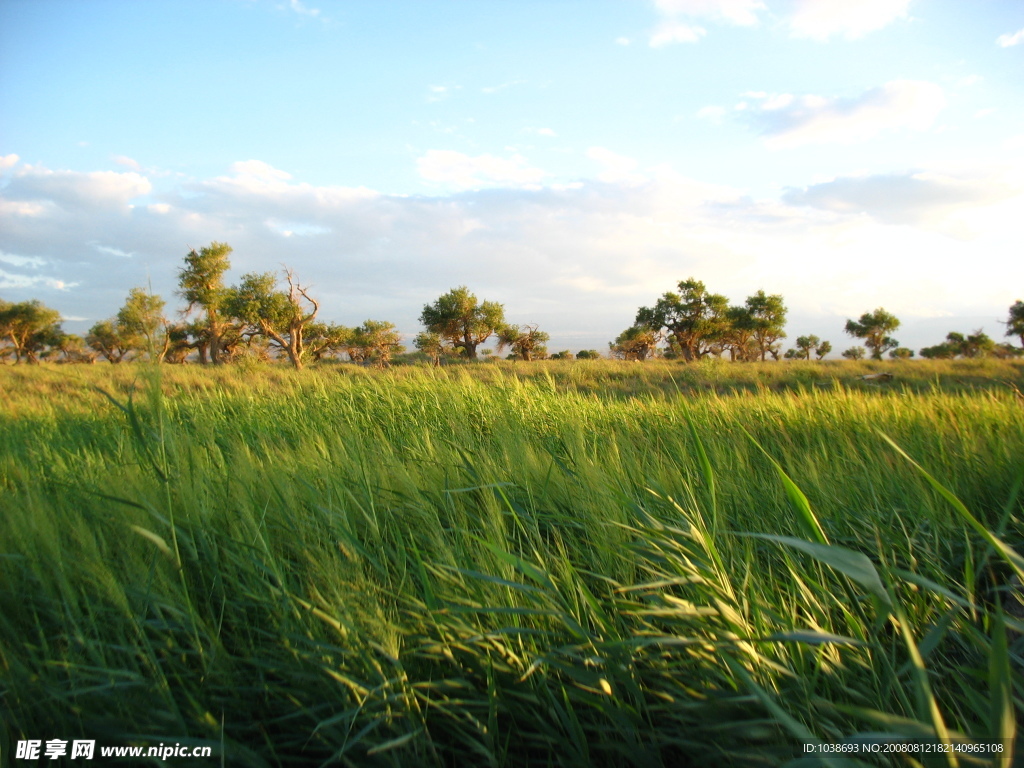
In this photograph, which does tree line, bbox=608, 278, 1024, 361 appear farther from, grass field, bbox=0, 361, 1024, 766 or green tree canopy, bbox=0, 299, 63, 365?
green tree canopy, bbox=0, 299, 63, 365

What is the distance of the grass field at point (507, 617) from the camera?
3.89ft

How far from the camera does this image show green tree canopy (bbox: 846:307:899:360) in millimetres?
41406

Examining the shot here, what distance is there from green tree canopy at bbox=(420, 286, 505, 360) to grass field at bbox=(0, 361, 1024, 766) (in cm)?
3079

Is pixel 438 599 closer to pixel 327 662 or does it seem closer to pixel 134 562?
pixel 327 662

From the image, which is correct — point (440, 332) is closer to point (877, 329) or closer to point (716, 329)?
point (716, 329)

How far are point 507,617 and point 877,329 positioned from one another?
2025 inches

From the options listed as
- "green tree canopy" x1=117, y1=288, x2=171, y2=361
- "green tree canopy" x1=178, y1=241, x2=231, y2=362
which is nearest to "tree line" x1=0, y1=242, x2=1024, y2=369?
"green tree canopy" x1=178, y1=241, x2=231, y2=362

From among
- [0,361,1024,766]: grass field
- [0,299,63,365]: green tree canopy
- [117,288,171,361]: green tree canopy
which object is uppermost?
[0,299,63,365]: green tree canopy

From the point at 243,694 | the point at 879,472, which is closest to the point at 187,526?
the point at 243,694

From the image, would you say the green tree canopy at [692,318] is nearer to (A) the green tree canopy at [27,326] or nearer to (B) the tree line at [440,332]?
(B) the tree line at [440,332]

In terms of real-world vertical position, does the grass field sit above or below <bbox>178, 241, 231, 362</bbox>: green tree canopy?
below

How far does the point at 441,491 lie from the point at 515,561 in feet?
3.68

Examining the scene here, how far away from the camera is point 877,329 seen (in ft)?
138

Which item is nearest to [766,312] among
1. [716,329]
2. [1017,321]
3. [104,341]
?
[716,329]
